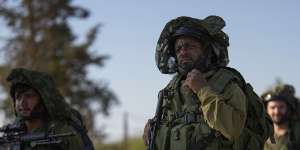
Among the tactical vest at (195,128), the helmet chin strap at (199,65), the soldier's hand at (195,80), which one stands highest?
the helmet chin strap at (199,65)

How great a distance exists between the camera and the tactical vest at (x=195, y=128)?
502cm

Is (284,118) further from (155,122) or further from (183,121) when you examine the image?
(183,121)

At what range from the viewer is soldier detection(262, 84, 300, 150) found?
8.86 metres

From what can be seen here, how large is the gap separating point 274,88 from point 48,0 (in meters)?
19.1

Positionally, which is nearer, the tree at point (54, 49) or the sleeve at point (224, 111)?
the sleeve at point (224, 111)

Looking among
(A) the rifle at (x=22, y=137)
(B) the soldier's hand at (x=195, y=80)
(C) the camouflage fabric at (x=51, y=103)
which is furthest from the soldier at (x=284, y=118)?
(B) the soldier's hand at (x=195, y=80)

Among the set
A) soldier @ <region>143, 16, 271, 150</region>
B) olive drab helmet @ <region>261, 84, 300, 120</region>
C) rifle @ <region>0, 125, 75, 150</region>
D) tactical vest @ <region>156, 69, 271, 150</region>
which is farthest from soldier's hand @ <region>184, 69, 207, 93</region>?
olive drab helmet @ <region>261, 84, 300, 120</region>

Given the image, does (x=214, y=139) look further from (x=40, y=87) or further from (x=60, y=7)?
(x=60, y=7)

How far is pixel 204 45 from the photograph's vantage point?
539cm

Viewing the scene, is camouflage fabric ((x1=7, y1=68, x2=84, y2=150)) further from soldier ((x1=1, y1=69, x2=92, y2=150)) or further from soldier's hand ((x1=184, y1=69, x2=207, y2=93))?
soldier's hand ((x1=184, y1=69, x2=207, y2=93))

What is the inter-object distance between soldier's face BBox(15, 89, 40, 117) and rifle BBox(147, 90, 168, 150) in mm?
1805

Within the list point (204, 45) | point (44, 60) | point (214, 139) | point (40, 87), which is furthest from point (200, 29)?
point (44, 60)

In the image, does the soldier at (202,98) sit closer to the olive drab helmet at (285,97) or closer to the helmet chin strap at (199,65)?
the helmet chin strap at (199,65)

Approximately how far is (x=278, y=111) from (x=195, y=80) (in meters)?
4.39
